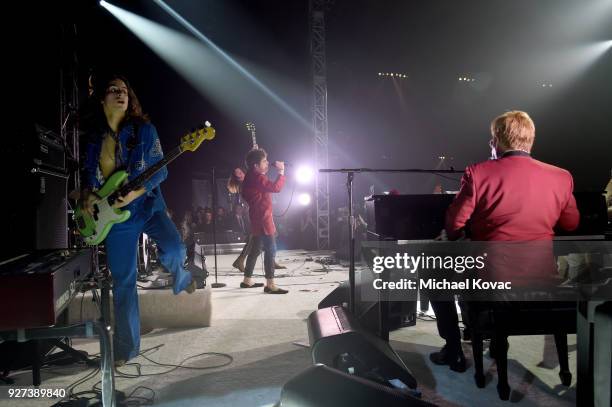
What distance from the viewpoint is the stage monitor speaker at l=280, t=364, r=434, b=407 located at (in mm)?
923

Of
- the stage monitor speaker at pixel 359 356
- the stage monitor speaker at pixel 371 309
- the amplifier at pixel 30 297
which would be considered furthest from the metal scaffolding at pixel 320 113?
the amplifier at pixel 30 297

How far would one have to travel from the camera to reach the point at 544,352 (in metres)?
2.94

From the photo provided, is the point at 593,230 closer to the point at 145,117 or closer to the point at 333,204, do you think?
the point at 145,117

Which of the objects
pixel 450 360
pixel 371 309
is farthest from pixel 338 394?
pixel 371 309

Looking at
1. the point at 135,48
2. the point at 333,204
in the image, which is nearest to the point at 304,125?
the point at 333,204

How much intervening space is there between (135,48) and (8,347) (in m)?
11.0

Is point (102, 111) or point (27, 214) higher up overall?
point (102, 111)

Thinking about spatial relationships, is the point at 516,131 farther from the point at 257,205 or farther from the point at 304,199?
the point at 304,199

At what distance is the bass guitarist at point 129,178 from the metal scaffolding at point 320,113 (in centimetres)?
838

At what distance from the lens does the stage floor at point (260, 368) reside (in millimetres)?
2260

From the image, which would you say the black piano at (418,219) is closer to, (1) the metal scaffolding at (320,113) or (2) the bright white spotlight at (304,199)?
(1) the metal scaffolding at (320,113)

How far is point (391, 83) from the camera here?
50.5 ft

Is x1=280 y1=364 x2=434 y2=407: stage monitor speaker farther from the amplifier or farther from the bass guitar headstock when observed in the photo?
the bass guitar headstock

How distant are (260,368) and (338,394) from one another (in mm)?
1905
